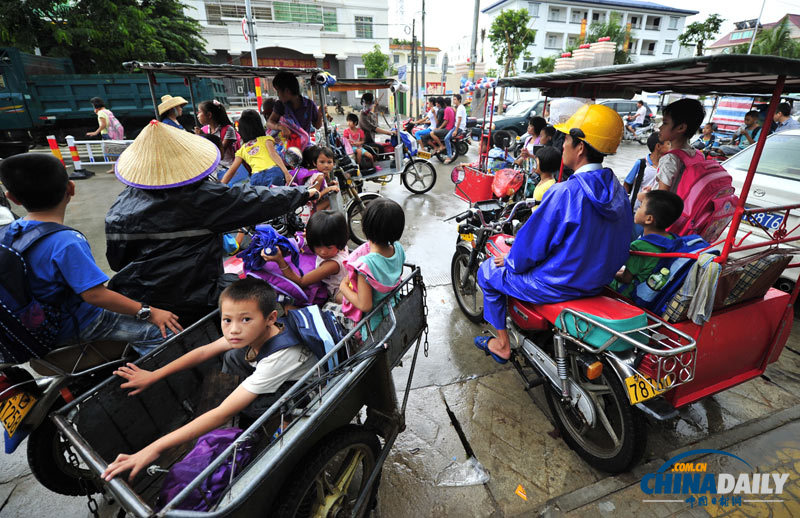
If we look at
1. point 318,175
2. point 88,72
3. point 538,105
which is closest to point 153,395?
point 318,175

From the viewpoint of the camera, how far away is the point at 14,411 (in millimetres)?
1639

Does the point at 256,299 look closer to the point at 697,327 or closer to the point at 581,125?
the point at 581,125

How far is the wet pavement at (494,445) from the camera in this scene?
205 centimetres

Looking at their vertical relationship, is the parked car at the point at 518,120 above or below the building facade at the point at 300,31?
below

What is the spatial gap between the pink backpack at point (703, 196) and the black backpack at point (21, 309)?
3898mm

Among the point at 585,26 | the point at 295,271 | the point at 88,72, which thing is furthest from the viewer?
the point at 585,26

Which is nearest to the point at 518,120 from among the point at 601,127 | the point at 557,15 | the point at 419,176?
the point at 419,176

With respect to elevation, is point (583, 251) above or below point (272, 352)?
above

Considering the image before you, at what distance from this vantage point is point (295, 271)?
7.40ft

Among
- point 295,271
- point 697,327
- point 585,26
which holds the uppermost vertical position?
point 585,26

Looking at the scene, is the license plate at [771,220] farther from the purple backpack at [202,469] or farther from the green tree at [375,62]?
the green tree at [375,62]

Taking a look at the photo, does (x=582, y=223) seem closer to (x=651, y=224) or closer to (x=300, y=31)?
(x=651, y=224)

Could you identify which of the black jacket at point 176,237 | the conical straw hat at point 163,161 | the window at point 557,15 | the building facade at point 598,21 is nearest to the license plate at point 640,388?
the black jacket at point 176,237

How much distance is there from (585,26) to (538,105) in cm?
3572
